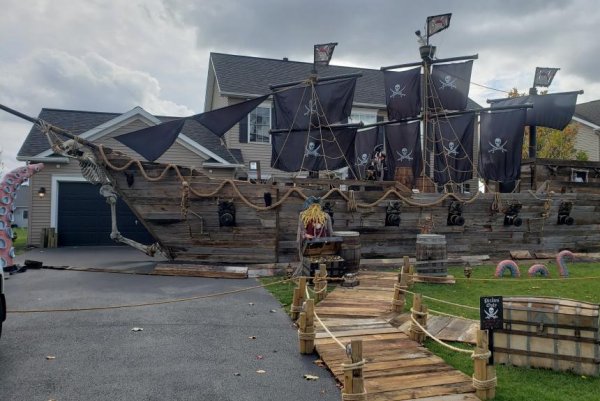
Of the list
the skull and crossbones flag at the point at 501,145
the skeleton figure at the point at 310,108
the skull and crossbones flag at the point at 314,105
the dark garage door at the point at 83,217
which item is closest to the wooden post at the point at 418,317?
the skull and crossbones flag at the point at 314,105

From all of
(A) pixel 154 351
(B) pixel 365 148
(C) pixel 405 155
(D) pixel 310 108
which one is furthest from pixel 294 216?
(B) pixel 365 148

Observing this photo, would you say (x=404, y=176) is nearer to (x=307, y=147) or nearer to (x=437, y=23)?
(x=307, y=147)

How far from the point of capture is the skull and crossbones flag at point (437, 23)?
59.4 ft

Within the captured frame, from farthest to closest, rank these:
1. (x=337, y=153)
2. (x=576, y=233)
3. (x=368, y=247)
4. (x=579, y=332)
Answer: (x=337, y=153) < (x=576, y=233) < (x=368, y=247) < (x=579, y=332)

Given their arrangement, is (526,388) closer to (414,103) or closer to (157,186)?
(157,186)

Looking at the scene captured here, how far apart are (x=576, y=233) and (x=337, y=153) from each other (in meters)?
9.04

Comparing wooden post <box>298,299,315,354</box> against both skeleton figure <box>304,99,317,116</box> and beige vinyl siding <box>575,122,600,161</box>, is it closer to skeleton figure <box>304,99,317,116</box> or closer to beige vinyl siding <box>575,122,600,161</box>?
skeleton figure <box>304,99,317,116</box>

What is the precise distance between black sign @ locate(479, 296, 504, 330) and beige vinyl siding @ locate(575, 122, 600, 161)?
1053 inches

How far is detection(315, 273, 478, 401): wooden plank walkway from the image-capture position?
12.8 feet

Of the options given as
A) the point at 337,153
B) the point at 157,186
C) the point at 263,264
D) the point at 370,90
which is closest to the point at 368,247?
the point at 263,264

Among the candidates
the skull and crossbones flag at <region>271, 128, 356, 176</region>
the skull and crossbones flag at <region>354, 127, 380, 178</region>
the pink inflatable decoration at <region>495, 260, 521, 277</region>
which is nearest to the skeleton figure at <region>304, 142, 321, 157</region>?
the skull and crossbones flag at <region>271, 128, 356, 176</region>

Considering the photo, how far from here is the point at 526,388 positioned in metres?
4.00

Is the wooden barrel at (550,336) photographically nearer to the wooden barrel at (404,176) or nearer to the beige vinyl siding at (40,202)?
the wooden barrel at (404,176)

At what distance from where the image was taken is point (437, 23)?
18359 millimetres
